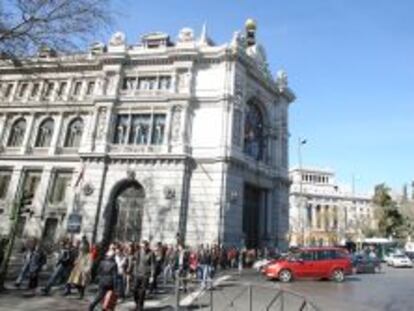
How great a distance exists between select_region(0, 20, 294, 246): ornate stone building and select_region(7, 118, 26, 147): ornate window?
0.30 feet

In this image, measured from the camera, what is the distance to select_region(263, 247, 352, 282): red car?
21.6m

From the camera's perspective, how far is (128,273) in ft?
50.2

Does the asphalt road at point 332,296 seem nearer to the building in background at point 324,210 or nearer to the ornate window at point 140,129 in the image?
the ornate window at point 140,129

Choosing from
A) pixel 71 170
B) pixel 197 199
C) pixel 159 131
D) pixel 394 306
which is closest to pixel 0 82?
pixel 71 170

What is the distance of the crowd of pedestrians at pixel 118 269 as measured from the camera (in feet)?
38.1

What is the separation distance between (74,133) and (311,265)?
80.1 ft

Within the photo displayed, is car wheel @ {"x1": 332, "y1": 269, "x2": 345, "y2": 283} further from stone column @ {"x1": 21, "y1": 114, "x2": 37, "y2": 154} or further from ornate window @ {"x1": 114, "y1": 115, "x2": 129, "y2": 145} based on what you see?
stone column @ {"x1": 21, "y1": 114, "x2": 37, "y2": 154}

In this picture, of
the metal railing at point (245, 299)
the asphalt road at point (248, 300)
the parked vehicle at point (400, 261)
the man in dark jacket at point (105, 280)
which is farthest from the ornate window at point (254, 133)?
the man in dark jacket at point (105, 280)

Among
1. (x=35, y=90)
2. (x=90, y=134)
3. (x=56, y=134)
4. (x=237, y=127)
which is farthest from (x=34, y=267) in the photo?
(x=35, y=90)

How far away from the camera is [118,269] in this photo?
14586 millimetres

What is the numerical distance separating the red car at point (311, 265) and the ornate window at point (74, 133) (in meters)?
22.3

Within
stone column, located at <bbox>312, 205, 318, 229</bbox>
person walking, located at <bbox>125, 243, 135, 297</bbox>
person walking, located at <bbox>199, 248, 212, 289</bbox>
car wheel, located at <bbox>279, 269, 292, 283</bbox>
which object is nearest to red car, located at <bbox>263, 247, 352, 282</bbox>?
car wheel, located at <bbox>279, 269, 292, 283</bbox>

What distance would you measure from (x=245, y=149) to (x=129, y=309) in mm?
24732

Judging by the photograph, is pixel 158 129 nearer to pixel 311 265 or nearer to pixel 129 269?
pixel 311 265
